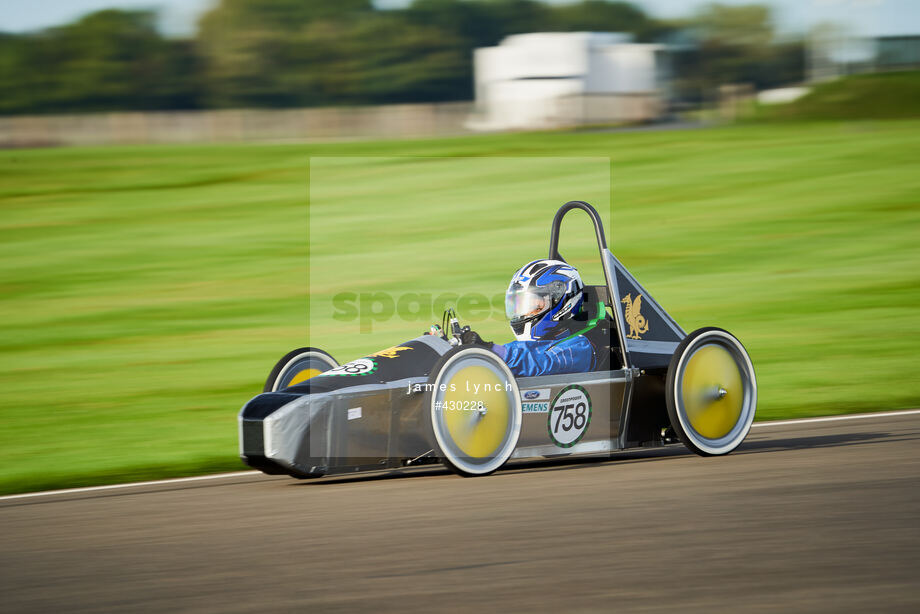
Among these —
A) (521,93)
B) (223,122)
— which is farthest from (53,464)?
(521,93)

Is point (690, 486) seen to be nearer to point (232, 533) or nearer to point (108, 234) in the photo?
point (232, 533)

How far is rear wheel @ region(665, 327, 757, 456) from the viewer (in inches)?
306

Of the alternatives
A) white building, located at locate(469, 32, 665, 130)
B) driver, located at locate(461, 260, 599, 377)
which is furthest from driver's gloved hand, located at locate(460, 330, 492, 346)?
white building, located at locate(469, 32, 665, 130)

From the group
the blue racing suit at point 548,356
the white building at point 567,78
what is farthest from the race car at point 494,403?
the white building at point 567,78

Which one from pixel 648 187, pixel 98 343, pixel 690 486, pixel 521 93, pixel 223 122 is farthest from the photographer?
pixel 521 93

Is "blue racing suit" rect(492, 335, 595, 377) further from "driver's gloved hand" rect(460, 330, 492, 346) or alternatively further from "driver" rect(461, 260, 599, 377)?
"driver's gloved hand" rect(460, 330, 492, 346)

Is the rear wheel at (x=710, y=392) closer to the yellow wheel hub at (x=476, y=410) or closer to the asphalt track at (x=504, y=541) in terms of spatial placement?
the asphalt track at (x=504, y=541)

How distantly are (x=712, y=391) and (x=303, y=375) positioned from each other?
9.35 feet

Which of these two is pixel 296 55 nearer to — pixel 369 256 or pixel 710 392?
pixel 369 256

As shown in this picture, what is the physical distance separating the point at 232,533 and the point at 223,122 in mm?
42495

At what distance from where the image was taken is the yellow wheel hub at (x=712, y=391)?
790 centimetres

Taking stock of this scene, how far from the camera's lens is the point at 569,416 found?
7664mm

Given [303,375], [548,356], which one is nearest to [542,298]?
[548,356]

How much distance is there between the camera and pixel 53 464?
926 cm
